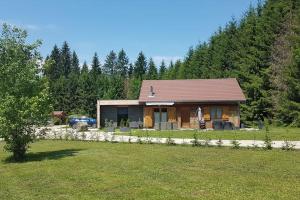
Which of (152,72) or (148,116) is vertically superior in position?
(152,72)

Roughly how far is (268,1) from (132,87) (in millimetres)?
56167

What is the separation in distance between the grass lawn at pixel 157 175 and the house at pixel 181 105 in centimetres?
1969

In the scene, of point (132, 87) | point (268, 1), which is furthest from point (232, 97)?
point (132, 87)

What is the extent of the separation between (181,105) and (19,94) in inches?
918

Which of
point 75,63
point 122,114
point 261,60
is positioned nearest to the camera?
point 122,114

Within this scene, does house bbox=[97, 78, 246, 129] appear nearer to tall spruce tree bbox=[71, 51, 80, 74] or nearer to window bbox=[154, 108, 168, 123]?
window bbox=[154, 108, 168, 123]

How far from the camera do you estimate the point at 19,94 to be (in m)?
18.5

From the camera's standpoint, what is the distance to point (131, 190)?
10.9 meters

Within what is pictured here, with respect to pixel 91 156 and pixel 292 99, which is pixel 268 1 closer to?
pixel 292 99

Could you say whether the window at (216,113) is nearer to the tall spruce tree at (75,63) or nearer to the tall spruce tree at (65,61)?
the tall spruce tree at (65,61)

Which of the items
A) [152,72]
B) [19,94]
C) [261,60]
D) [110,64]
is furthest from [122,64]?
[19,94]

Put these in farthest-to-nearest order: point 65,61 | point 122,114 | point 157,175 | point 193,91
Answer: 1. point 65,61
2. point 122,114
3. point 193,91
4. point 157,175

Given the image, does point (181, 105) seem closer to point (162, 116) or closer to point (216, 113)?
point (162, 116)

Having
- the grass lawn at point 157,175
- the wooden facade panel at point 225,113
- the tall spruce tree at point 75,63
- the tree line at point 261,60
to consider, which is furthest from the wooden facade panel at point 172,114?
the tall spruce tree at point 75,63
